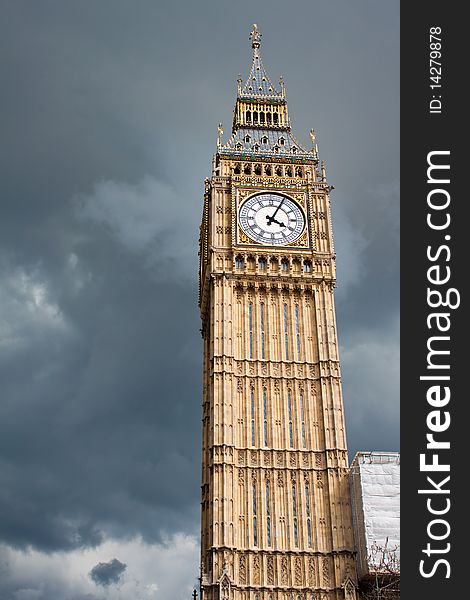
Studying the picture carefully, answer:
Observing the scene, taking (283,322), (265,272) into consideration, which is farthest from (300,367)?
(265,272)

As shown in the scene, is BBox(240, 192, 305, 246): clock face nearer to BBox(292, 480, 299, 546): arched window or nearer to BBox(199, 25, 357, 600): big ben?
BBox(199, 25, 357, 600): big ben

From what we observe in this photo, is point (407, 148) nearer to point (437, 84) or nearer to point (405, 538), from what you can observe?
point (437, 84)

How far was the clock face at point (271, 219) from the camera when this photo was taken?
63906 millimetres

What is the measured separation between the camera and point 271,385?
57.8 meters

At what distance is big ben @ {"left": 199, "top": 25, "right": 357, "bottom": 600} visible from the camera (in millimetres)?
51438

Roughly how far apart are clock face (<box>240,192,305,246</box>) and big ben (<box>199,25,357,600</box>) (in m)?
0.10

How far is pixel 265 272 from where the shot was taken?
204 feet

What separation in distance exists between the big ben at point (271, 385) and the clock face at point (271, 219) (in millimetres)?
105

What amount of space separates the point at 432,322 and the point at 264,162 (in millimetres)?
39307

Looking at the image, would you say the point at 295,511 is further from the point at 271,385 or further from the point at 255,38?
the point at 255,38

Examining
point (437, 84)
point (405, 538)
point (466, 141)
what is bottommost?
point (405, 538)

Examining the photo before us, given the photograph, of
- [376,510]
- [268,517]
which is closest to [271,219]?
[268,517]

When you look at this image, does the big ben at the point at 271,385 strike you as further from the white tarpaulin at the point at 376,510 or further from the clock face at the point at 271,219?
the white tarpaulin at the point at 376,510

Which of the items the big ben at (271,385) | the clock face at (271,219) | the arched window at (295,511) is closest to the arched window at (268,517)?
the big ben at (271,385)
